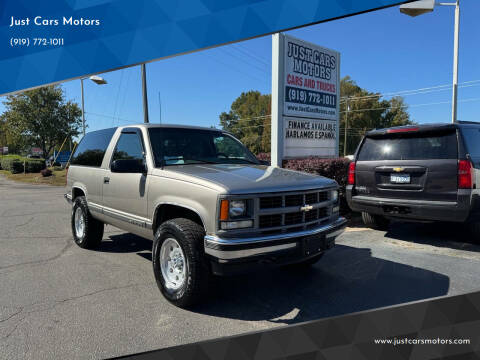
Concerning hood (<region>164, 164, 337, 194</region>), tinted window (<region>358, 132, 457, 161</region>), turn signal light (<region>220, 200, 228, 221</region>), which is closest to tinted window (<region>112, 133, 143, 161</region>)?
hood (<region>164, 164, 337, 194</region>)

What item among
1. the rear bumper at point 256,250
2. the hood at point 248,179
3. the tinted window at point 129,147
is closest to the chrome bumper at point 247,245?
the rear bumper at point 256,250

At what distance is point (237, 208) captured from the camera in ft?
10.6

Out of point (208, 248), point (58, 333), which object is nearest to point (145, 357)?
point (208, 248)

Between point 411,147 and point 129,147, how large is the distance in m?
4.58

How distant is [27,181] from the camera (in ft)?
74.9

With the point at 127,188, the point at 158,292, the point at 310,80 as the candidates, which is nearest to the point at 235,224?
the point at 158,292

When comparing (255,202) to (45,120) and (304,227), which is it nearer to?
(304,227)

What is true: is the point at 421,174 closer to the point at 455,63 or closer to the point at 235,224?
the point at 235,224

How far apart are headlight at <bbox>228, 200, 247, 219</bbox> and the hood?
0.33ft

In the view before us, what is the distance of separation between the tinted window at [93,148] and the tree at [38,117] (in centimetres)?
2758

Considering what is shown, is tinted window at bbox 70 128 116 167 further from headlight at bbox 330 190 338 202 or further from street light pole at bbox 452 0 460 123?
street light pole at bbox 452 0 460 123

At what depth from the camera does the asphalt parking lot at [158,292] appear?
3006mm

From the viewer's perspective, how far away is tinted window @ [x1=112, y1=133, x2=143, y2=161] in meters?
4.64

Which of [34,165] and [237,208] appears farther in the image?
[34,165]
